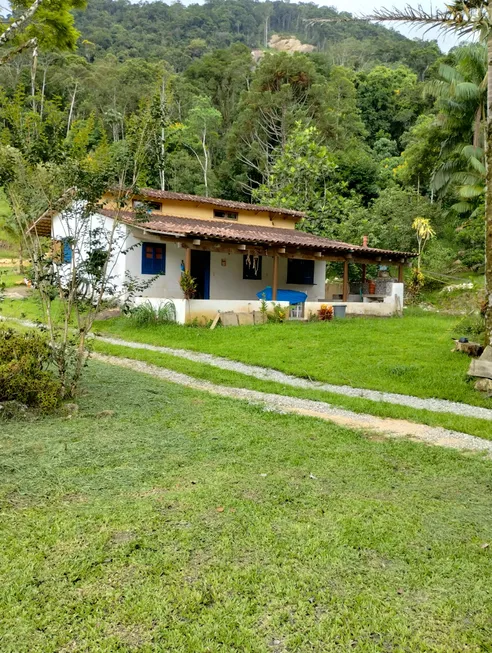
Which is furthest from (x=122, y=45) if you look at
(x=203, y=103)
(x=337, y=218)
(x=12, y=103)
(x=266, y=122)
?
(x=12, y=103)

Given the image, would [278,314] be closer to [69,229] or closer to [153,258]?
[153,258]

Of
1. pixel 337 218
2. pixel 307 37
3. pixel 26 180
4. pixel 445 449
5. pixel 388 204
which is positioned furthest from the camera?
pixel 307 37

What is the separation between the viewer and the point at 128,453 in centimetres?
482

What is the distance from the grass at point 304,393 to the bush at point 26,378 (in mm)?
3275

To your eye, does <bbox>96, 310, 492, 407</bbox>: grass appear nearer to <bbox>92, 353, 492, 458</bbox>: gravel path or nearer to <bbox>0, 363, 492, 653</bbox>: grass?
<bbox>92, 353, 492, 458</bbox>: gravel path

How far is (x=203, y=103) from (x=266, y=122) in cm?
722

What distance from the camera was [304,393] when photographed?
8.33 meters

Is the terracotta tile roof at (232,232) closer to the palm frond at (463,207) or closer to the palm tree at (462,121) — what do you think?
the palm tree at (462,121)

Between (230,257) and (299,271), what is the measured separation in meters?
3.68

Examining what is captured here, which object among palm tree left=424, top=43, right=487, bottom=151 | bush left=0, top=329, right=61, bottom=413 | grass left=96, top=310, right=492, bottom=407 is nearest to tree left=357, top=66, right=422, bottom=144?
palm tree left=424, top=43, right=487, bottom=151

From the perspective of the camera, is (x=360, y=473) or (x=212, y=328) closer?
(x=360, y=473)

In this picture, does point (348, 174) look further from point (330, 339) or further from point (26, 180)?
point (26, 180)

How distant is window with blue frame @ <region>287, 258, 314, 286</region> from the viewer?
877 inches

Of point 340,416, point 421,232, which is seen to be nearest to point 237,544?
point 340,416
